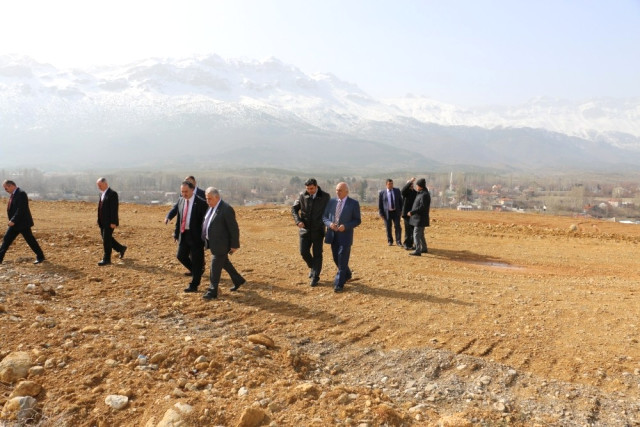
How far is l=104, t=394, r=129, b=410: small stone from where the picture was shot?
4.15 metres

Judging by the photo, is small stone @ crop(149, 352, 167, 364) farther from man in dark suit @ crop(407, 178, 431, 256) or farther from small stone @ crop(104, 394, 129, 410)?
man in dark suit @ crop(407, 178, 431, 256)

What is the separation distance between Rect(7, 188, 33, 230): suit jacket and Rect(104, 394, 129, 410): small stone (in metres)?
6.49

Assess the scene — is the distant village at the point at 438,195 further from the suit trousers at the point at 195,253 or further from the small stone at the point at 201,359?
the small stone at the point at 201,359

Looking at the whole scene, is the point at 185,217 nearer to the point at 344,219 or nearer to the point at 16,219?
the point at 344,219

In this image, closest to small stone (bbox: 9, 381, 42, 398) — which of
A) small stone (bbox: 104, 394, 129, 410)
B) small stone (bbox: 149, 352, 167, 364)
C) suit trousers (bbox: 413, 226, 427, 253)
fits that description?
small stone (bbox: 104, 394, 129, 410)

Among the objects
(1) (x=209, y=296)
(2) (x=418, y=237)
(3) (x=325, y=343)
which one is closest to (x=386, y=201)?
(2) (x=418, y=237)

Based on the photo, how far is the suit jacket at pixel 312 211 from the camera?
794cm

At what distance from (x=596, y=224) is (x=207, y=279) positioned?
63.4 feet

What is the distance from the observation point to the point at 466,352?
5387mm

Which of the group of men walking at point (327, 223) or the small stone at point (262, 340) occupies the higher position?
the group of men walking at point (327, 223)

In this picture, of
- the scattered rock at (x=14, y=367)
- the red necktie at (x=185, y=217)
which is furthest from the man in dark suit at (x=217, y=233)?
the scattered rock at (x=14, y=367)

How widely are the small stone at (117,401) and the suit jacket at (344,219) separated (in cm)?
430

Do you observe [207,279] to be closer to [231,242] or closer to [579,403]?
[231,242]

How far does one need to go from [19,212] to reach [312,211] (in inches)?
238
